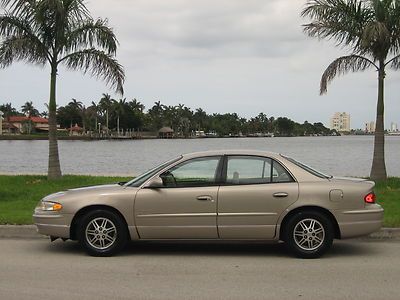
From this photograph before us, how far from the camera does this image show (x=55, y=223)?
7543 millimetres

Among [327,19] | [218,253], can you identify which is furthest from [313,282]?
[327,19]

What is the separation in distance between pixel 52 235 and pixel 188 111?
7017 inches

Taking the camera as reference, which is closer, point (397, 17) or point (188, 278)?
point (188, 278)

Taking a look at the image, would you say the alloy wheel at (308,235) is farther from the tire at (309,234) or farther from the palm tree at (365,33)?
the palm tree at (365,33)

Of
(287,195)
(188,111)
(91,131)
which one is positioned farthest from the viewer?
(188,111)

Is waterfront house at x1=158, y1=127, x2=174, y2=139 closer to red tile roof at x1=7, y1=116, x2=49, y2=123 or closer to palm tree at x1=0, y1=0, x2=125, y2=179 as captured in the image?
red tile roof at x1=7, y1=116, x2=49, y2=123

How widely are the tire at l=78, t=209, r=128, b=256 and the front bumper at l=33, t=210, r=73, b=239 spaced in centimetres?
19

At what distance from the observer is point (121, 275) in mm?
6488

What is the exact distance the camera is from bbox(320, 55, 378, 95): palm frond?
1574 cm

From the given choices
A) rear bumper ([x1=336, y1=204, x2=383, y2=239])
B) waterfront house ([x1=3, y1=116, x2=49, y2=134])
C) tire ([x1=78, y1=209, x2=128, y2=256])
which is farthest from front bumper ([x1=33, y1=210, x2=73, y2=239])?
waterfront house ([x1=3, y1=116, x2=49, y2=134])

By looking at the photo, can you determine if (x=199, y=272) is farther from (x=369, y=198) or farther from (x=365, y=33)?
(x=365, y=33)

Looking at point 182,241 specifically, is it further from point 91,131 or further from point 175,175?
point 91,131

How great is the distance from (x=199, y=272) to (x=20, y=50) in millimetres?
11934

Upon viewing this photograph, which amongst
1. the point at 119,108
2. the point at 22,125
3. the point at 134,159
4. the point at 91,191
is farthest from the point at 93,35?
the point at 22,125
